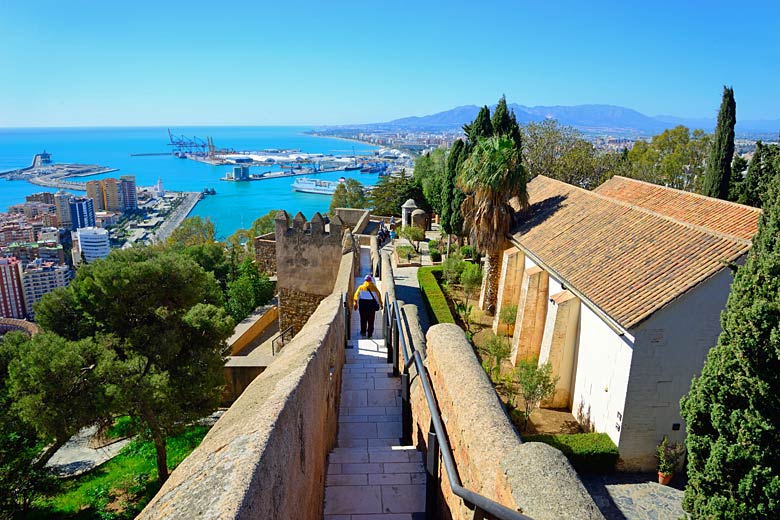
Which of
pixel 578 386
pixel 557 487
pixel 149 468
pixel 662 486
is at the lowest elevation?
pixel 149 468

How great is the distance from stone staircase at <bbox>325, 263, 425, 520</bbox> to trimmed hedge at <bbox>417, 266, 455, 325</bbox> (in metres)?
9.17


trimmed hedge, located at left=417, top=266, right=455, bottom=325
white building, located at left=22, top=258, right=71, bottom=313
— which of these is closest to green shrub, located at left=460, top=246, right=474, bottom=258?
trimmed hedge, located at left=417, top=266, right=455, bottom=325

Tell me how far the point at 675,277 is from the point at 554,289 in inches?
175

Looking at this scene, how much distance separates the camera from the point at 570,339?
535 inches

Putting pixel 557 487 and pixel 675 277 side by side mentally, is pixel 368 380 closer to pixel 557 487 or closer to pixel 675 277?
pixel 557 487

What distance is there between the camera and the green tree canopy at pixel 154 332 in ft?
38.7

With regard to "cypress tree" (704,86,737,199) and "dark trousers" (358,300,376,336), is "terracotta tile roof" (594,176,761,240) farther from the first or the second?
"cypress tree" (704,86,737,199)

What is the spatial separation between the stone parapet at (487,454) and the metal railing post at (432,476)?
0.28ft

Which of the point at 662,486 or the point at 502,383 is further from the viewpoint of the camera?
the point at 502,383

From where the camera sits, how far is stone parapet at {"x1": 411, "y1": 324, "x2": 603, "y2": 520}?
2676mm

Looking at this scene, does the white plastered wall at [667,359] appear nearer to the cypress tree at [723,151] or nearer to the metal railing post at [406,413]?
the metal railing post at [406,413]

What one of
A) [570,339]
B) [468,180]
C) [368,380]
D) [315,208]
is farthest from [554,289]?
[315,208]

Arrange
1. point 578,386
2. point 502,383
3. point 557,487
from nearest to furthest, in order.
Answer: point 557,487 → point 578,386 → point 502,383

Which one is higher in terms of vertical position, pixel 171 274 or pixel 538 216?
pixel 538 216
